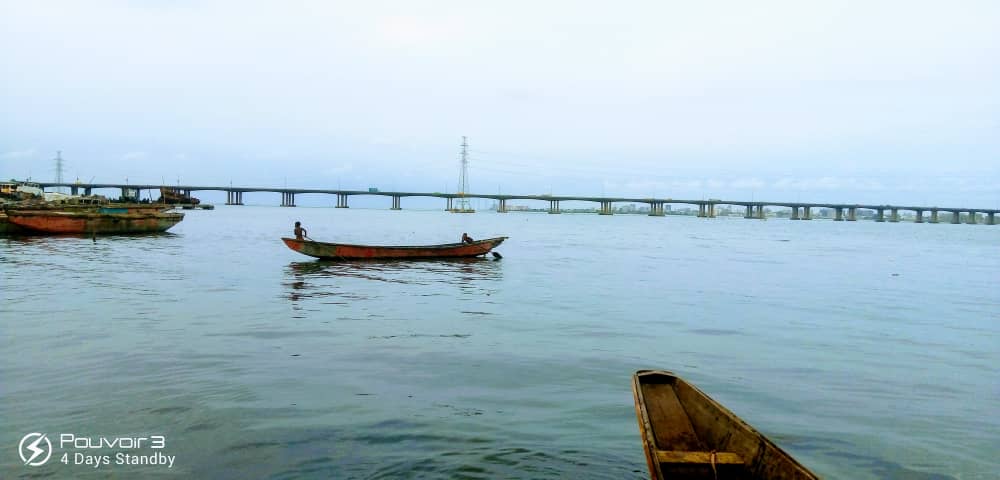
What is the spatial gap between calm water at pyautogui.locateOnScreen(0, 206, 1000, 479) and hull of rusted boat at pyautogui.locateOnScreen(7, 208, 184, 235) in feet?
61.4

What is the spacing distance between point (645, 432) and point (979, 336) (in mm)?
14472

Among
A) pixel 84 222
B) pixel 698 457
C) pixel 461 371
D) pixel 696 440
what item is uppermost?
pixel 84 222

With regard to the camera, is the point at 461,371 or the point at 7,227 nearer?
the point at 461,371

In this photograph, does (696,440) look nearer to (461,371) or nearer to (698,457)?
(698,457)

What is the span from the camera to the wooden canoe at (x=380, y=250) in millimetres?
28141

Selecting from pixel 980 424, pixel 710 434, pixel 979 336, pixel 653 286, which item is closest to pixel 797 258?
pixel 653 286

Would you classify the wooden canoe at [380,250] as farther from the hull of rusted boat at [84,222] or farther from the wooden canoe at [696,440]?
the wooden canoe at [696,440]

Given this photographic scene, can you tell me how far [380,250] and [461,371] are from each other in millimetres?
19277

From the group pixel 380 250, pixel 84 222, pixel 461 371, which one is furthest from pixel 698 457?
pixel 84 222

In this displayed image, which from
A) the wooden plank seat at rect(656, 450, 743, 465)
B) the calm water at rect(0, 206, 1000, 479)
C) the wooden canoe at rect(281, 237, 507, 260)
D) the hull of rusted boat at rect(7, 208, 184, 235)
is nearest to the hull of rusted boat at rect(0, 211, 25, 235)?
the hull of rusted boat at rect(7, 208, 184, 235)

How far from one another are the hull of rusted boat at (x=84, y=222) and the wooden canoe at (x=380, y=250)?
60.0ft

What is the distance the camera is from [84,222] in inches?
1609

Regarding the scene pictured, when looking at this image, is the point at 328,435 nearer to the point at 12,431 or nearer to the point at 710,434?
the point at 12,431

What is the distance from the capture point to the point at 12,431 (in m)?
7.46
